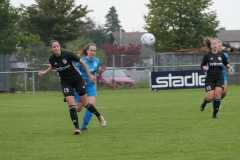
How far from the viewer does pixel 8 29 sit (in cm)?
3259

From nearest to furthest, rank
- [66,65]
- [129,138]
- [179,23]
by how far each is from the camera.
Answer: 1. [129,138]
2. [66,65]
3. [179,23]

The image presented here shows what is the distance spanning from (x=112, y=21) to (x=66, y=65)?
431 feet

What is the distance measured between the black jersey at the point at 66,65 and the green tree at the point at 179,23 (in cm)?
3436

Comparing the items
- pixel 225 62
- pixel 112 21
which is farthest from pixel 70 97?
pixel 112 21

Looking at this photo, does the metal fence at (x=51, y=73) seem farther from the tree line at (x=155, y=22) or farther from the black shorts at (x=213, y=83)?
the black shorts at (x=213, y=83)

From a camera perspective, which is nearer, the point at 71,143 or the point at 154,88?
the point at 71,143

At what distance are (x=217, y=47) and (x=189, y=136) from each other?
14.6ft

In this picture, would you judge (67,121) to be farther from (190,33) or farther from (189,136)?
(190,33)

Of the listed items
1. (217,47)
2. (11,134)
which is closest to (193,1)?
(217,47)

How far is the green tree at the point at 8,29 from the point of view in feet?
106

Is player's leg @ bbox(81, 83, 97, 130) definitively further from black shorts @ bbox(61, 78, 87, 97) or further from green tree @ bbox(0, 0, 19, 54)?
green tree @ bbox(0, 0, 19, 54)

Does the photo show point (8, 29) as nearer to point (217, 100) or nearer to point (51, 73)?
point (51, 73)

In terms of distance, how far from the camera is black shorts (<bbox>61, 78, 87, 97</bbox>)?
36.6 feet

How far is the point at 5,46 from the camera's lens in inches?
1282
